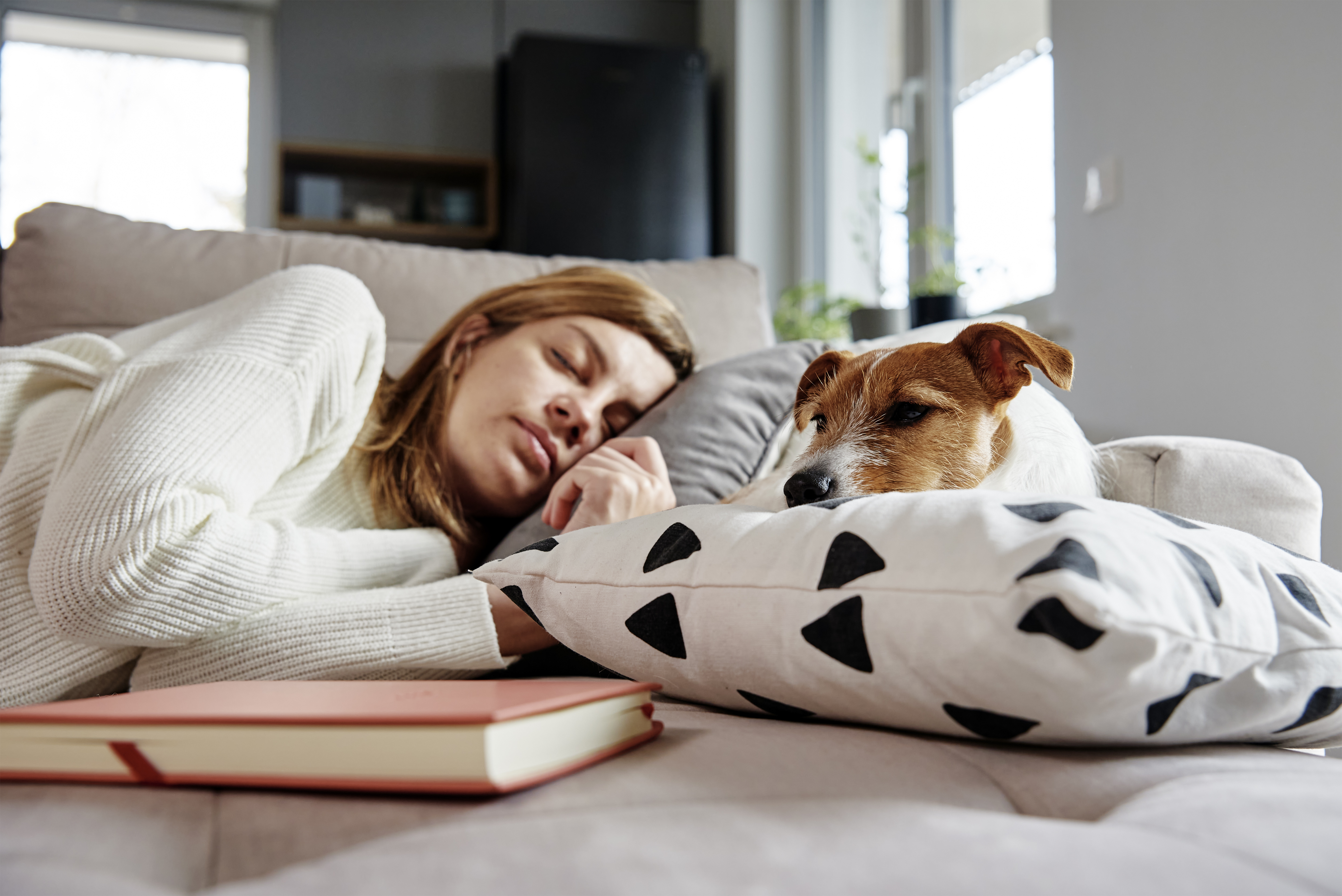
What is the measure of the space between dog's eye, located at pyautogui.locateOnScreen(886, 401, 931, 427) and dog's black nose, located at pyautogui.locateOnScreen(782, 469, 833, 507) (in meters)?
0.11

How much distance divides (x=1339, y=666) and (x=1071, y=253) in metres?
1.93

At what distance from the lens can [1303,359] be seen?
62.3 inches

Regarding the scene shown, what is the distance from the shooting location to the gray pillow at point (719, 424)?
1.18 metres

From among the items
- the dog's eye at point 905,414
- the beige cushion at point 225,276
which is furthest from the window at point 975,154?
the dog's eye at point 905,414

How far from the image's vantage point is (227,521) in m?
0.88

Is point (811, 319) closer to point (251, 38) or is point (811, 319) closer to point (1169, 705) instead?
point (1169, 705)

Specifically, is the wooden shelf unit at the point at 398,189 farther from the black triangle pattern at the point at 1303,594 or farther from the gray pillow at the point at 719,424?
the black triangle pattern at the point at 1303,594

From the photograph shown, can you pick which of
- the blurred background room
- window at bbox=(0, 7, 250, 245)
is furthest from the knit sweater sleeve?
window at bbox=(0, 7, 250, 245)

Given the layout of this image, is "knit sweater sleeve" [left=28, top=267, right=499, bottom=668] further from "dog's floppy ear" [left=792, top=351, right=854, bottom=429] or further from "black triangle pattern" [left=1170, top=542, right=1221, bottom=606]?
"black triangle pattern" [left=1170, top=542, right=1221, bottom=606]

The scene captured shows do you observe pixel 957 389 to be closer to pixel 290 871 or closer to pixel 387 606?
pixel 387 606

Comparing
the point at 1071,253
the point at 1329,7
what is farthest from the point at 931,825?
the point at 1071,253

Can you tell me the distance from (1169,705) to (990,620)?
0.39ft

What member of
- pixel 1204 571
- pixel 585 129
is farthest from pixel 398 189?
pixel 1204 571

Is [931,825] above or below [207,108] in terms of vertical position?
below
